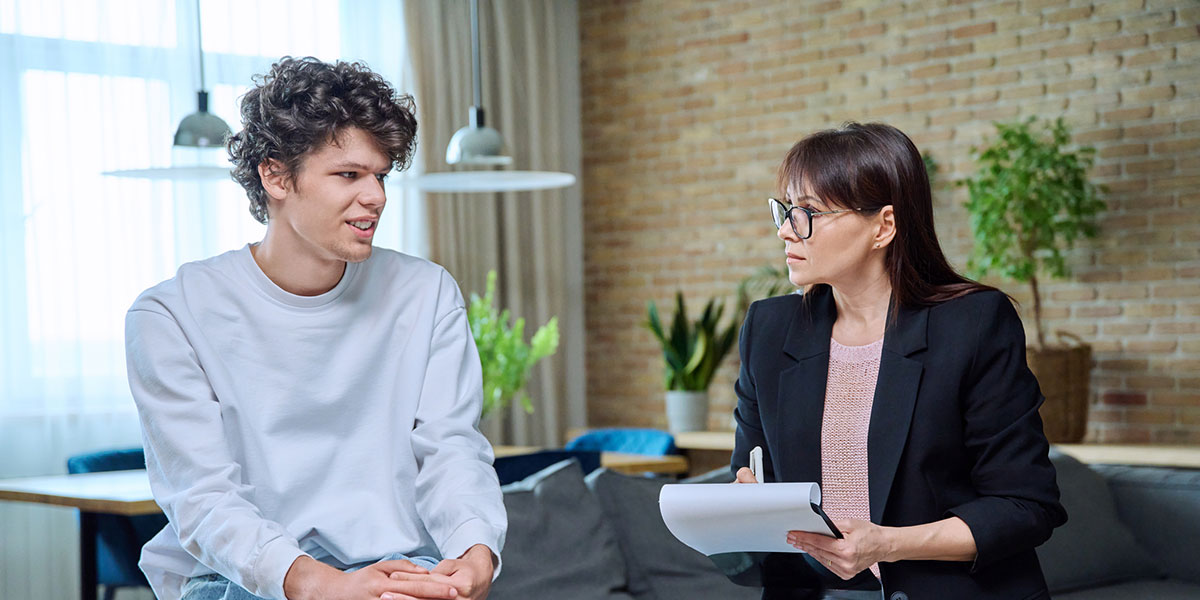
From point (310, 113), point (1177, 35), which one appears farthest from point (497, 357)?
point (310, 113)

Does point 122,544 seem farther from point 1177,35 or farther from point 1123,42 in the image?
point 1177,35

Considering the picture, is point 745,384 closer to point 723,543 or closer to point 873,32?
point 723,543

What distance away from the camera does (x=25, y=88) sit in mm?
5270

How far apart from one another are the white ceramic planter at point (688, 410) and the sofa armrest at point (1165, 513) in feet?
8.32

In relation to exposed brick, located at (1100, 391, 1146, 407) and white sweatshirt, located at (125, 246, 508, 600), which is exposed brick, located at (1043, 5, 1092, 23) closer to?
exposed brick, located at (1100, 391, 1146, 407)

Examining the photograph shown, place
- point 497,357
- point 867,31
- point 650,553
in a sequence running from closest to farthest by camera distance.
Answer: point 650,553 → point 497,357 → point 867,31

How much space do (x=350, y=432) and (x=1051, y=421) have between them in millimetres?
Result: 3629

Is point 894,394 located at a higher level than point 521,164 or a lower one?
lower

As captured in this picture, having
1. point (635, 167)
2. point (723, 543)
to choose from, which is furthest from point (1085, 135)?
point (723, 543)

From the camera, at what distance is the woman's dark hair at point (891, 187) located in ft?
6.44

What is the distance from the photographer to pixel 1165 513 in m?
3.78

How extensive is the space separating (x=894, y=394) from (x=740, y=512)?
398mm

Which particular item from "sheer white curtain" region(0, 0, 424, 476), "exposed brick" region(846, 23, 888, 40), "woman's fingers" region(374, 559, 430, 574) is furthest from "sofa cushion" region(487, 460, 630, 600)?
"exposed brick" region(846, 23, 888, 40)

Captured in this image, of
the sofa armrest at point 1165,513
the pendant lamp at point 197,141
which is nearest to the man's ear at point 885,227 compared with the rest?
the sofa armrest at point 1165,513
